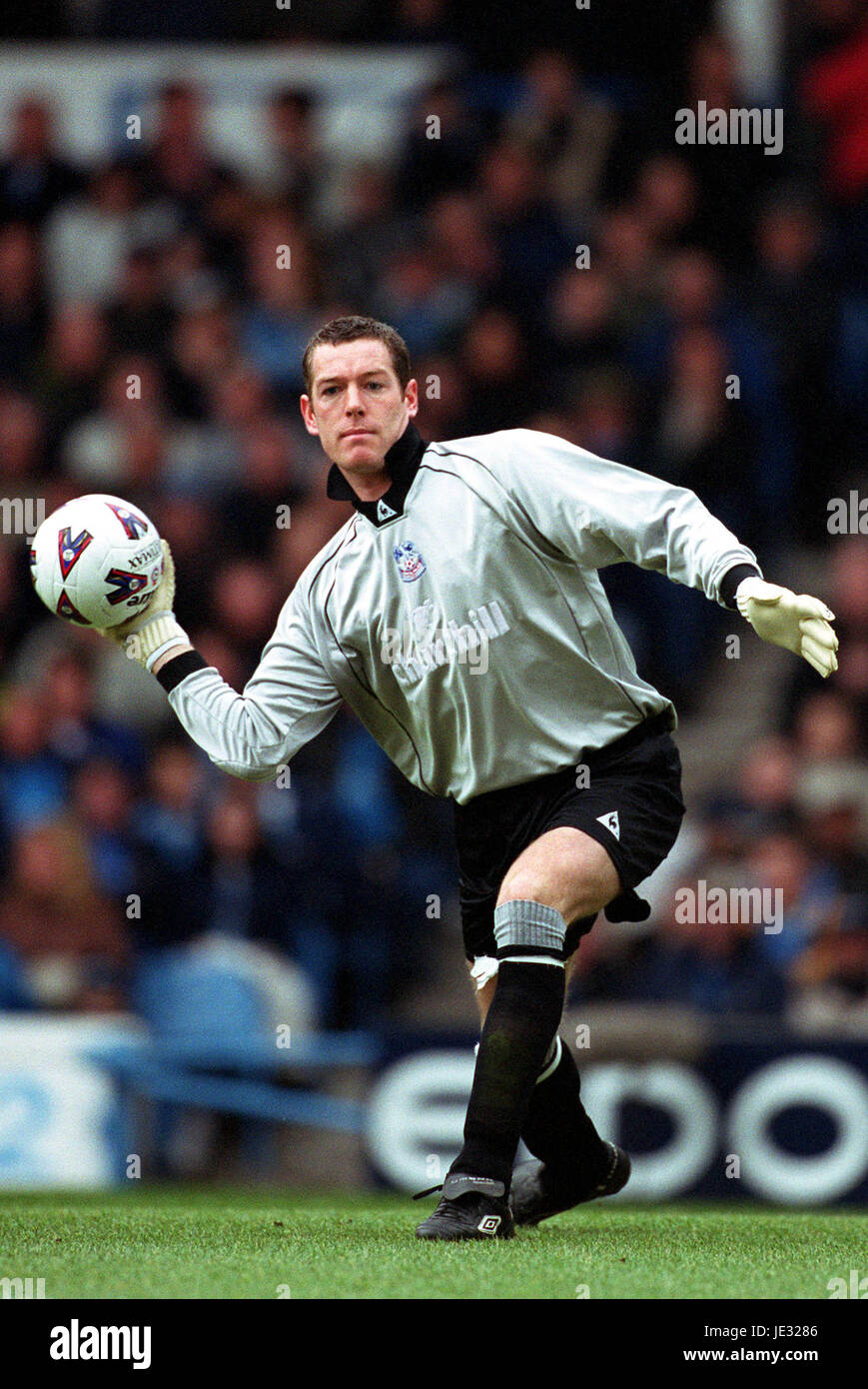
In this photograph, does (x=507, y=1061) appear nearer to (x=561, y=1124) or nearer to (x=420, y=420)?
(x=561, y=1124)

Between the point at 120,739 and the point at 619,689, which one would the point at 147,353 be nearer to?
the point at 120,739

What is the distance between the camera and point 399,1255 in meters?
Answer: 4.48

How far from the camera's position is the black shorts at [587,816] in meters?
5.03

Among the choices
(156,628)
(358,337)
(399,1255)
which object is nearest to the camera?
(399,1255)

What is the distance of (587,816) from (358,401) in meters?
1.16

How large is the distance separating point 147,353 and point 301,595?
6222 mm

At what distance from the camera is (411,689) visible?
523 cm

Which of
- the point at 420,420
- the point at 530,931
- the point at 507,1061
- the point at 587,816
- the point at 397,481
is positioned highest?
the point at 420,420

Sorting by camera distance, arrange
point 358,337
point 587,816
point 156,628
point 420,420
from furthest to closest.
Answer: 1. point 420,420
2. point 156,628
3. point 358,337
4. point 587,816

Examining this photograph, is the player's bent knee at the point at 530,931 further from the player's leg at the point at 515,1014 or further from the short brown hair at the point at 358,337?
the short brown hair at the point at 358,337

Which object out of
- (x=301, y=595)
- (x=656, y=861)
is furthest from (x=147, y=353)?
(x=656, y=861)

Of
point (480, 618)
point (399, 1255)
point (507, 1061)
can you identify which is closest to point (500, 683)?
point (480, 618)

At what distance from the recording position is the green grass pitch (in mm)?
4016

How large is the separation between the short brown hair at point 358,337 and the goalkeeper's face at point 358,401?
1 centimetres
